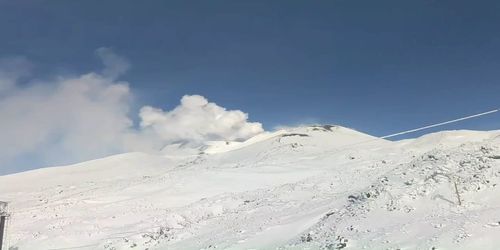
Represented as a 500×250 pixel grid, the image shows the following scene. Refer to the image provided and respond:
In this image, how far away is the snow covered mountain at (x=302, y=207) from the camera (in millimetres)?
25422

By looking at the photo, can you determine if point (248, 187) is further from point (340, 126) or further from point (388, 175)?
point (340, 126)

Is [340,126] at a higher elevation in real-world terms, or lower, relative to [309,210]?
higher

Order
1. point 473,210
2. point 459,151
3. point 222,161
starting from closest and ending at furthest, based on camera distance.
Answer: point 473,210, point 459,151, point 222,161

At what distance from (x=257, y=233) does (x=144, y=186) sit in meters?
35.3

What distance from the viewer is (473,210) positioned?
25031 millimetres

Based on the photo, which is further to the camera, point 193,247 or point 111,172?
point 111,172

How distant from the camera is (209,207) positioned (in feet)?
159

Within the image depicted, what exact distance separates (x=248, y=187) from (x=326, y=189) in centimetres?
1248

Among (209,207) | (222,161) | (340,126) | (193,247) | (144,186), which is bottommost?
(193,247)

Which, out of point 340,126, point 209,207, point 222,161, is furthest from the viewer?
point 340,126

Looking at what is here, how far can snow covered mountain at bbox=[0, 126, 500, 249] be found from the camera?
83.4 ft

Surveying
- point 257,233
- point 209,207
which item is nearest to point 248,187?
point 209,207

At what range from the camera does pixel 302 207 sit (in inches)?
1587

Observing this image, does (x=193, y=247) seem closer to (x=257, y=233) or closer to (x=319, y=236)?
(x=257, y=233)
